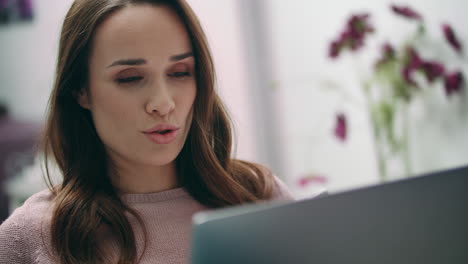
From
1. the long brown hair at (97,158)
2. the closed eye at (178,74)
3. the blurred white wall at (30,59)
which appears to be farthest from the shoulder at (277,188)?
the blurred white wall at (30,59)

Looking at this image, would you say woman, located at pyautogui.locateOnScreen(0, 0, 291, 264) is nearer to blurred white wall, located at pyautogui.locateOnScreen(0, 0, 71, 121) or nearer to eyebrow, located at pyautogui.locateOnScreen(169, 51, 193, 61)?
eyebrow, located at pyautogui.locateOnScreen(169, 51, 193, 61)

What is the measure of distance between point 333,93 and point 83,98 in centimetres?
204

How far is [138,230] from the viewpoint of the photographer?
929mm

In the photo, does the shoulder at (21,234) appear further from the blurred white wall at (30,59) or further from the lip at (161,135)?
the blurred white wall at (30,59)

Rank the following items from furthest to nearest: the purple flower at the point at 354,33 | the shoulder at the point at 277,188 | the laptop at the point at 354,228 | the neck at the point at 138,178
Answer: the purple flower at the point at 354,33, the shoulder at the point at 277,188, the neck at the point at 138,178, the laptop at the point at 354,228

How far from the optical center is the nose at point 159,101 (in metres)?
0.88

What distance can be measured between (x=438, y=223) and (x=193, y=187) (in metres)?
0.54

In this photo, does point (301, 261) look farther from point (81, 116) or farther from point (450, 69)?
point (450, 69)

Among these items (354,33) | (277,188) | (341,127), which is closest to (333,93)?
(341,127)

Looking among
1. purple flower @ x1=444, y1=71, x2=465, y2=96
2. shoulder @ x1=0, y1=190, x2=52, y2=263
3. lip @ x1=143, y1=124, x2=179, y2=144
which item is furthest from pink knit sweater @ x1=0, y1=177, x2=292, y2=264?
purple flower @ x1=444, y1=71, x2=465, y2=96

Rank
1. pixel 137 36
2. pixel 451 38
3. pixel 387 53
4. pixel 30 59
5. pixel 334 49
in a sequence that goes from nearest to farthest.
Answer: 1. pixel 137 36
2. pixel 451 38
3. pixel 387 53
4. pixel 334 49
5. pixel 30 59

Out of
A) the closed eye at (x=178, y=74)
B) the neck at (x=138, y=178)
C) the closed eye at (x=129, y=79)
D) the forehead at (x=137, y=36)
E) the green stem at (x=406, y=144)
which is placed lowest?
the green stem at (x=406, y=144)

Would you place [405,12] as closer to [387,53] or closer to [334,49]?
[387,53]

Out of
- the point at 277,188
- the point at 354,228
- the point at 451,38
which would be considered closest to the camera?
the point at 354,228
